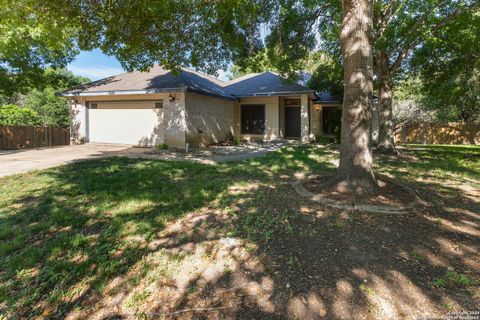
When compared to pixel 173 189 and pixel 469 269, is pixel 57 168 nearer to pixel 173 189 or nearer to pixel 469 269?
pixel 173 189

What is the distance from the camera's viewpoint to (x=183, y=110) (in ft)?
39.7

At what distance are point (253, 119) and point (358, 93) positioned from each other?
39.6ft

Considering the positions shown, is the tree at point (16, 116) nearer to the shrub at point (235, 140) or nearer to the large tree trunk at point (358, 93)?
the shrub at point (235, 140)

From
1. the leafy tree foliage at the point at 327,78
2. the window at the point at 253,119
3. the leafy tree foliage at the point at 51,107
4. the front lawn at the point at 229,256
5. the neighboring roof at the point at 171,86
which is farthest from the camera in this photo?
the leafy tree foliage at the point at 51,107

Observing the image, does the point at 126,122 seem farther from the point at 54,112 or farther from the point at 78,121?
the point at 54,112

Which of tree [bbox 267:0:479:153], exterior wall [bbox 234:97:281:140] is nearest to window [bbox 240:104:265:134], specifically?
exterior wall [bbox 234:97:281:140]

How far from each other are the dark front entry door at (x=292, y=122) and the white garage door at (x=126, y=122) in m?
7.42

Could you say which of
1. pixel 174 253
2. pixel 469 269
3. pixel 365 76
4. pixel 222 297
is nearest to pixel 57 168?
pixel 174 253

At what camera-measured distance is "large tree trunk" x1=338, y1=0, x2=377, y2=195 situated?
4.39 metres

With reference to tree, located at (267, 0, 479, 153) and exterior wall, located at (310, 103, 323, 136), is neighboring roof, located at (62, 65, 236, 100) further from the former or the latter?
exterior wall, located at (310, 103, 323, 136)

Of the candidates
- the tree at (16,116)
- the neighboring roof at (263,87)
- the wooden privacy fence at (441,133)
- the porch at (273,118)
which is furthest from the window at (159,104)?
the wooden privacy fence at (441,133)

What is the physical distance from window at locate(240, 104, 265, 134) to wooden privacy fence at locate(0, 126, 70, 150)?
9481 millimetres

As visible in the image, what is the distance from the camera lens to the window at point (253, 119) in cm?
1605

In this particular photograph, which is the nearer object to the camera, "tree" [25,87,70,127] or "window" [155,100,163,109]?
"window" [155,100,163,109]
